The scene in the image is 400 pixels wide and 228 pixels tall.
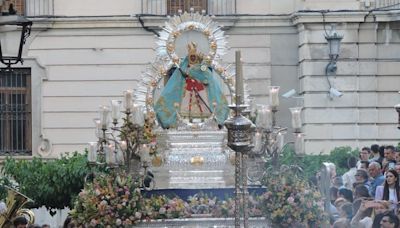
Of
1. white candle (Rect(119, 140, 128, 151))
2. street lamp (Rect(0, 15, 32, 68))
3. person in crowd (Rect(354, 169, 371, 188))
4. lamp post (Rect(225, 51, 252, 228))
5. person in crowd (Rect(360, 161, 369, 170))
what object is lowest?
person in crowd (Rect(354, 169, 371, 188))

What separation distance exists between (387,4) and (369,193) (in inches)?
438

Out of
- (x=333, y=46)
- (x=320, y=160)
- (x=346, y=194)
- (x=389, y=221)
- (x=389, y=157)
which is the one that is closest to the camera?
(x=389, y=221)

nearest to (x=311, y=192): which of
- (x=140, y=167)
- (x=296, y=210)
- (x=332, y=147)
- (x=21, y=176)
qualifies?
(x=296, y=210)

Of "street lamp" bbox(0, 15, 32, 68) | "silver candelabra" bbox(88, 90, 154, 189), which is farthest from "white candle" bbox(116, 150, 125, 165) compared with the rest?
"street lamp" bbox(0, 15, 32, 68)

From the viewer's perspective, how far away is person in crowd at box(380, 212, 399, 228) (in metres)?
16.7

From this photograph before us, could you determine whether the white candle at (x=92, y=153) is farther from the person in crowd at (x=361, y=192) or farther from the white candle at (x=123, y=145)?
the person in crowd at (x=361, y=192)

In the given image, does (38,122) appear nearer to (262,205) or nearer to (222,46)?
(222,46)

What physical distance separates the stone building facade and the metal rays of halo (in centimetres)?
715

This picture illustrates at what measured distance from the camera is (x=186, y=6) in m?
30.5

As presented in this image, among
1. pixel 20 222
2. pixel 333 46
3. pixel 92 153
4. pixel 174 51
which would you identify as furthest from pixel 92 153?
pixel 333 46

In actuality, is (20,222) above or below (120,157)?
below

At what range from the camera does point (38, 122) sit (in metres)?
30.3

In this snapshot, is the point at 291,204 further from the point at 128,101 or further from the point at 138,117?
the point at 128,101

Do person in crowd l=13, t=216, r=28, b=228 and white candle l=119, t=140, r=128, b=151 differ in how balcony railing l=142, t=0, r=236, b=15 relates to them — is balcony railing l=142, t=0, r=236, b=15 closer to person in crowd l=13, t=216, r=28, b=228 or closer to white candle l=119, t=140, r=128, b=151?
white candle l=119, t=140, r=128, b=151
